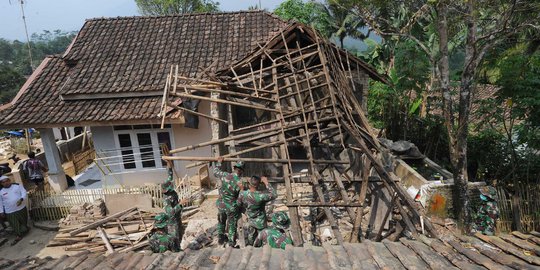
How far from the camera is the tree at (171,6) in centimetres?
2916

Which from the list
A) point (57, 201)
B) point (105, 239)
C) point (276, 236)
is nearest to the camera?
point (276, 236)

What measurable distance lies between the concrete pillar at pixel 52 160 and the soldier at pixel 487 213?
514 inches

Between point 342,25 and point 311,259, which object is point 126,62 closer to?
point 311,259

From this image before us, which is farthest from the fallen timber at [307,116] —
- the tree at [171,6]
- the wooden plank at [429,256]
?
the tree at [171,6]

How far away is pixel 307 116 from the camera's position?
9.30m

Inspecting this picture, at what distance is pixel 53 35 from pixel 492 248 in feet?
532

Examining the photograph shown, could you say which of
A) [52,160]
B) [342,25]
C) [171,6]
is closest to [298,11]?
[342,25]

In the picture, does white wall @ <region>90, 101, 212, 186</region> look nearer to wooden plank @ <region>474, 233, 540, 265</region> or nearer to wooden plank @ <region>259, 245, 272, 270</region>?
wooden plank @ <region>259, 245, 272, 270</region>

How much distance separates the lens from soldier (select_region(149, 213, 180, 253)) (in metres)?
6.99

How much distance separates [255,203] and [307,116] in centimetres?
342

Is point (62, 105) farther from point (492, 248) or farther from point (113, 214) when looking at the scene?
point (492, 248)

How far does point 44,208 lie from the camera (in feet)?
34.9

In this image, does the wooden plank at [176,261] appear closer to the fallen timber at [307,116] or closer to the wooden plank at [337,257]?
the wooden plank at [337,257]

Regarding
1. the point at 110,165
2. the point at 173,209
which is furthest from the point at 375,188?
the point at 110,165
